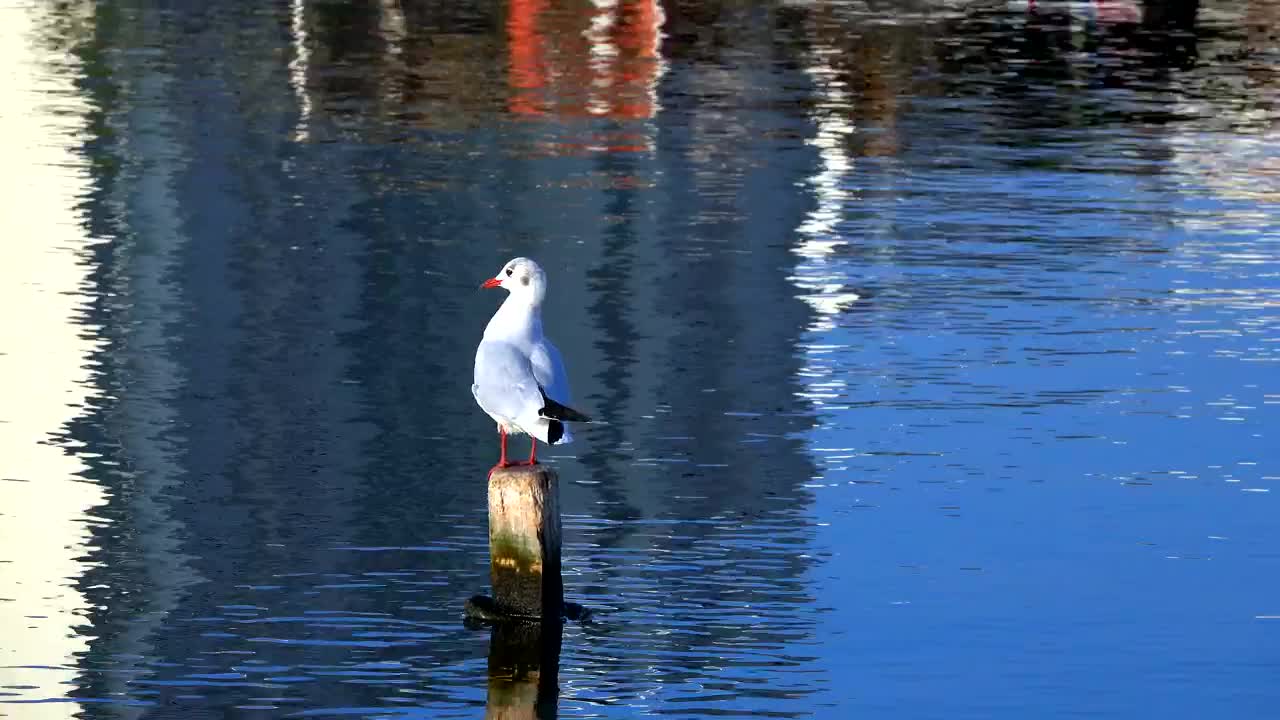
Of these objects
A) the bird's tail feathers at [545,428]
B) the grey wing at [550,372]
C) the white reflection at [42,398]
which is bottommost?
the white reflection at [42,398]

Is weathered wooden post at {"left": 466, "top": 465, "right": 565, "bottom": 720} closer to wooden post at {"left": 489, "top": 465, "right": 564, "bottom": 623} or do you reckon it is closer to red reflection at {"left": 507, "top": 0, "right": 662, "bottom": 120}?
wooden post at {"left": 489, "top": 465, "right": 564, "bottom": 623}

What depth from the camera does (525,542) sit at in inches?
493

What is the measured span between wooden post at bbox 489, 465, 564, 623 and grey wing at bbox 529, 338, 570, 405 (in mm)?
522

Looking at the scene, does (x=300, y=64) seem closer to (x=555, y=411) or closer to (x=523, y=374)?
(x=523, y=374)

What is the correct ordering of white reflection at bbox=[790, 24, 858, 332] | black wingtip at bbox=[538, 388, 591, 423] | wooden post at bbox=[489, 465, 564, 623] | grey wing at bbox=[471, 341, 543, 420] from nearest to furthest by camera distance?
1. wooden post at bbox=[489, 465, 564, 623]
2. black wingtip at bbox=[538, 388, 591, 423]
3. grey wing at bbox=[471, 341, 543, 420]
4. white reflection at bbox=[790, 24, 858, 332]

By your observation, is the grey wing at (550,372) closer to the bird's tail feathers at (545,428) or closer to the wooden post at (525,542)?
the bird's tail feathers at (545,428)

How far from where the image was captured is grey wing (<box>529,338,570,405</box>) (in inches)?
509

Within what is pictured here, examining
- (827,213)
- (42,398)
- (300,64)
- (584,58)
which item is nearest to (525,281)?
(42,398)

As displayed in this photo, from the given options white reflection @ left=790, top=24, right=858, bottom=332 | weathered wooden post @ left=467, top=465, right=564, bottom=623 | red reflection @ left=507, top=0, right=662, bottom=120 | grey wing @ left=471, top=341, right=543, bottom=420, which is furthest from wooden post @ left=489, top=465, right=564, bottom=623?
red reflection @ left=507, top=0, right=662, bottom=120

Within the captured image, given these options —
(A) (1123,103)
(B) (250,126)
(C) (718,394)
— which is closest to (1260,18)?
(A) (1123,103)

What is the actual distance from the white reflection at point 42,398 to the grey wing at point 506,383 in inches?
91.1

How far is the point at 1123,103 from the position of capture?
4016 cm

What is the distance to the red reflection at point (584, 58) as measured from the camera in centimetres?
3844

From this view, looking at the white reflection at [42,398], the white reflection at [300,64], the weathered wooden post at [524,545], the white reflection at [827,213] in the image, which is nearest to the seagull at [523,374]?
the weathered wooden post at [524,545]
